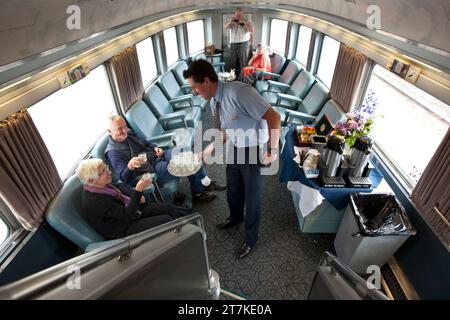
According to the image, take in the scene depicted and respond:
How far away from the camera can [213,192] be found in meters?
4.07

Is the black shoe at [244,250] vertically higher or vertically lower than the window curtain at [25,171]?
lower

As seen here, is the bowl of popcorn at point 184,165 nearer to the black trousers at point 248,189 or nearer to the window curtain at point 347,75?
the black trousers at point 248,189

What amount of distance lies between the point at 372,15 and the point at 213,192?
10.0 ft

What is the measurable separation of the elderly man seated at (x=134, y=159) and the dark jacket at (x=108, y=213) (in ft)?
2.22

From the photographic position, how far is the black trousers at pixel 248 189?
8.62 ft

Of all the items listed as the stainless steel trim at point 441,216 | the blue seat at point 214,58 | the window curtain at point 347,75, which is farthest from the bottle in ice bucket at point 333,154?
the blue seat at point 214,58

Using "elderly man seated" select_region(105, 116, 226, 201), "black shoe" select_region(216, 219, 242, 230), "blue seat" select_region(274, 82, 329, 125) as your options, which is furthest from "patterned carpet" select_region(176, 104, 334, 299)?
"blue seat" select_region(274, 82, 329, 125)

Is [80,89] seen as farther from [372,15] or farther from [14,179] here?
[372,15]

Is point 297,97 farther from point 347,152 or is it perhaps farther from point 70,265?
point 70,265

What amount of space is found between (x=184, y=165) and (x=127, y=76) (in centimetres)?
232

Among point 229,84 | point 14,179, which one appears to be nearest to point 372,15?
point 229,84

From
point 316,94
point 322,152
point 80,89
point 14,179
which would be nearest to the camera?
point 14,179

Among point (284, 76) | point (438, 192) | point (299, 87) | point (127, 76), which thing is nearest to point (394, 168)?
point (438, 192)

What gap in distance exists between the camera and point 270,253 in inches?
124
